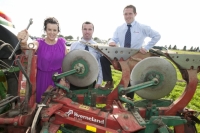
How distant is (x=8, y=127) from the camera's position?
2.41 meters

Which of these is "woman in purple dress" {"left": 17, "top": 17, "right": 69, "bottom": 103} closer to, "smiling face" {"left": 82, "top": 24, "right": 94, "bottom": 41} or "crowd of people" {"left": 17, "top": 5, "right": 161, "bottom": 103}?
"crowd of people" {"left": 17, "top": 5, "right": 161, "bottom": 103}

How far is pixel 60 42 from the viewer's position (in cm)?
340

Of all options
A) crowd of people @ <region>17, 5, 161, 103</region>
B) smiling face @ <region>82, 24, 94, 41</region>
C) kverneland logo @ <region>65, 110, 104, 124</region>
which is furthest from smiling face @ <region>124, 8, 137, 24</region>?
kverneland logo @ <region>65, 110, 104, 124</region>

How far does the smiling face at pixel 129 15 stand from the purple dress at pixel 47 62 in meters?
1.70

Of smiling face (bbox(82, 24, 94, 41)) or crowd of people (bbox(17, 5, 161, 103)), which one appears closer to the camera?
crowd of people (bbox(17, 5, 161, 103))

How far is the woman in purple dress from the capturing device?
318 centimetres

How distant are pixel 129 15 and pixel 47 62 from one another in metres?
2.15

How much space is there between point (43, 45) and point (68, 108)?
129 centimetres

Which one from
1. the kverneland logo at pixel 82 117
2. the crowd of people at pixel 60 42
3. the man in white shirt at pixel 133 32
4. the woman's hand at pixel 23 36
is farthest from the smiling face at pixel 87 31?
the kverneland logo at pixel 82 117

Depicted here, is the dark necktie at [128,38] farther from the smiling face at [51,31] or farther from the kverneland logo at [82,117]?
the kverneland logo at [82,117]

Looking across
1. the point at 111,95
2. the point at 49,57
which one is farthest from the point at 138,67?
the point at 49,57

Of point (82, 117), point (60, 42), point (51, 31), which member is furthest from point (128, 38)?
point (82, 117)

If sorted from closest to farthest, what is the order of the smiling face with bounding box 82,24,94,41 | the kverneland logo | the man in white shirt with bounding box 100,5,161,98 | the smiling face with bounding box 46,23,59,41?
the kverneland logo < the smiling face with bounding box 46,23,59,41 < the smiling face with bounding box 82,24,94,41 < the man in white shirt with bounding box 100,5,161,98

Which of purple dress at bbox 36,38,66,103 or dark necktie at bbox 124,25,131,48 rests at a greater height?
dark necktie at bbox 124,25,131,48
